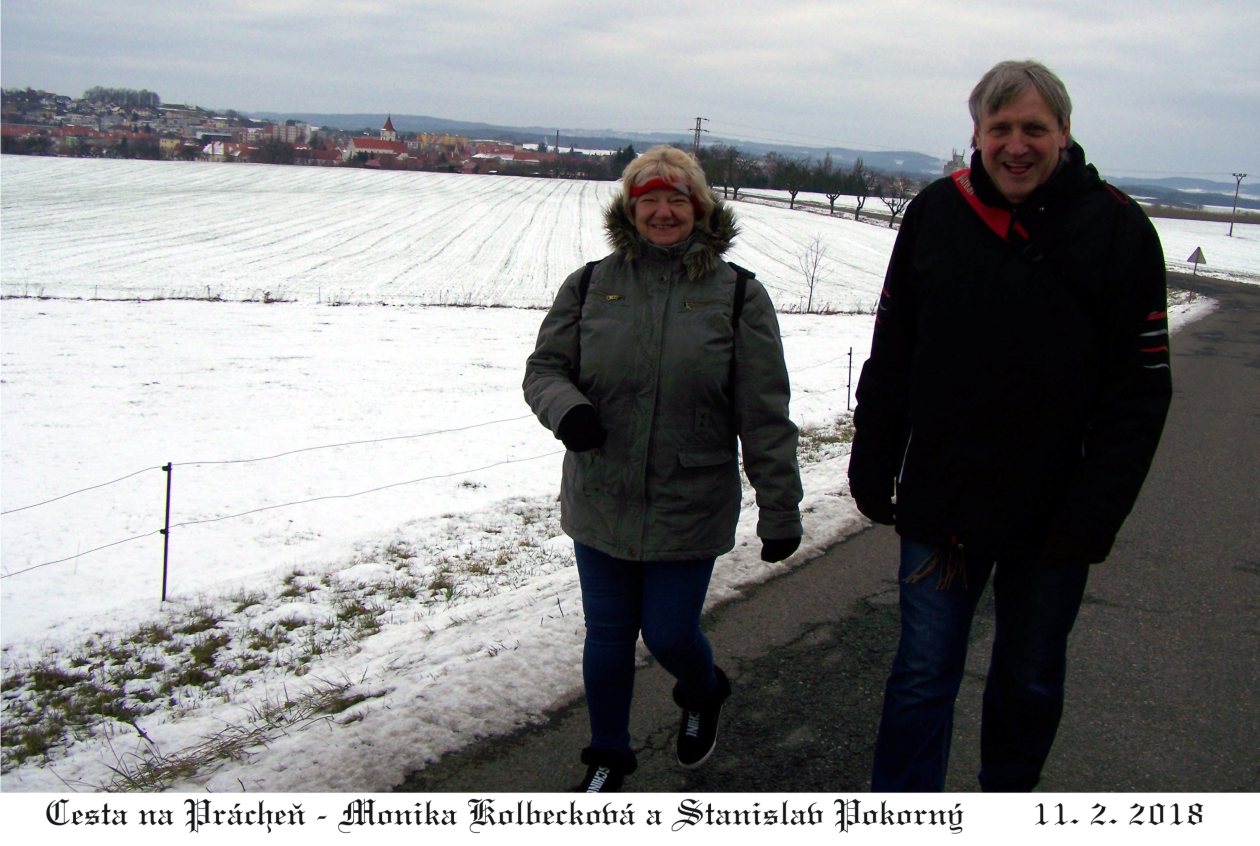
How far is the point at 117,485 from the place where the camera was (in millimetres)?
9203

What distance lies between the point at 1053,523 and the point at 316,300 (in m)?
26.1

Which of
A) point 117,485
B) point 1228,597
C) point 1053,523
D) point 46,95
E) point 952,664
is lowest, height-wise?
point 117,485

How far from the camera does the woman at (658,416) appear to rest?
9.35ft

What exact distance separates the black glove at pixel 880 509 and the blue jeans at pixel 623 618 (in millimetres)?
522

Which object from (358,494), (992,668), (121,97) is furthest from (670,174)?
(121,97)

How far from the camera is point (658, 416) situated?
9.41 feet

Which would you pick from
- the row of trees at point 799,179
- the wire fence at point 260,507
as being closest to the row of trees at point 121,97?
the row of trees at point 799,179

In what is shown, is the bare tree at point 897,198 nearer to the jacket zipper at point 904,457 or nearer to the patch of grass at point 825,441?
the patch of grass at point 825,441

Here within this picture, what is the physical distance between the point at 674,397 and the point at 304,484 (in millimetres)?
7125

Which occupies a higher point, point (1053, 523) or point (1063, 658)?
point (1053, 523)

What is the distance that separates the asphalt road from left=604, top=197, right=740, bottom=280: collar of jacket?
1.57m

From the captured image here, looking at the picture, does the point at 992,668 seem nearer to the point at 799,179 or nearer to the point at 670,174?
the point at 670,174

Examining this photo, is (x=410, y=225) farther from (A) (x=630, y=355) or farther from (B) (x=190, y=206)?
(A) (x=630, y=355)

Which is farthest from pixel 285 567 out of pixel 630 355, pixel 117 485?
pixel 630 355
